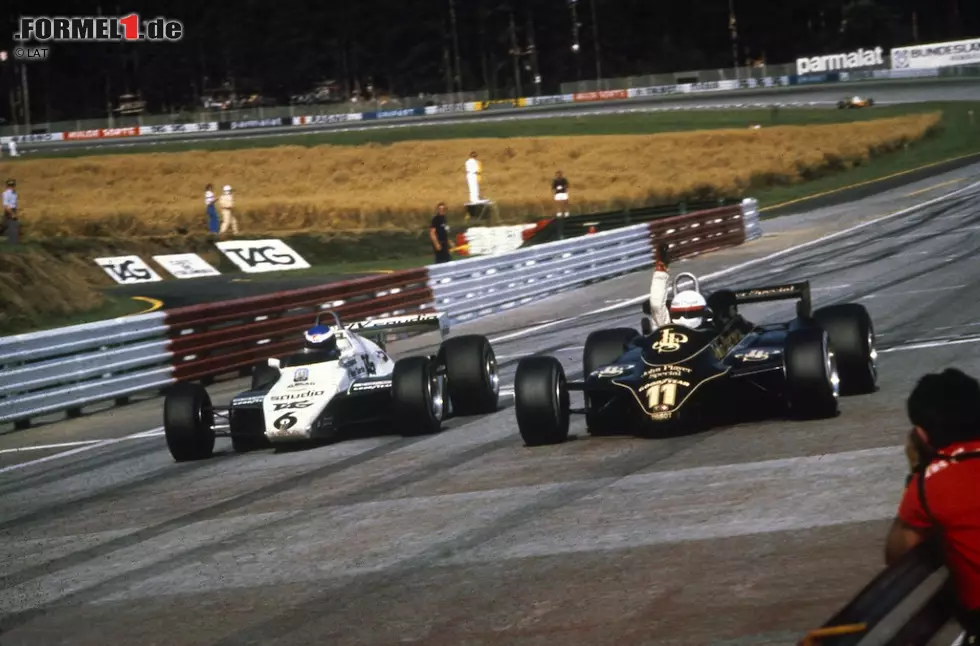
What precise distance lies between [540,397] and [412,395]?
5.71 feet

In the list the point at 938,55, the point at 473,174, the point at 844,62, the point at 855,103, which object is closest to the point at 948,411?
the point at 473,174

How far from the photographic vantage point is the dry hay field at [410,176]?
5256 centimetres

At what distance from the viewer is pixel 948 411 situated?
14.9ft

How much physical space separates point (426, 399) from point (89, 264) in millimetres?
28563

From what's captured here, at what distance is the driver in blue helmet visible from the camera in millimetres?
13828

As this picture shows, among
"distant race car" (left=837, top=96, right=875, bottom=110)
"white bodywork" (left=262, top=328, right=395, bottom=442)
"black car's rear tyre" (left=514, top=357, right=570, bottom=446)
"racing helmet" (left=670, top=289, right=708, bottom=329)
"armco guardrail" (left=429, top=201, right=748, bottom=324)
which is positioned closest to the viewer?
"black car's rear tyre" (left=514, top=357, right=570, bottom=446)

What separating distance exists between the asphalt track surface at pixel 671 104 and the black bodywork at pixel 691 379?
6366 cm

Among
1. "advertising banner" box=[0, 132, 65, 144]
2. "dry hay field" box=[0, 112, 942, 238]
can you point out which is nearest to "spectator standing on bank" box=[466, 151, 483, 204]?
"dry hay field" box=[0, 112, 942, 238]

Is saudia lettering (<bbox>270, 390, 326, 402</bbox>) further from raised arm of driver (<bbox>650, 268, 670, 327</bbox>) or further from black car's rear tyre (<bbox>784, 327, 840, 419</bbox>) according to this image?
black car's rear tyre (<bbox>784, 327, 840, 419</bbox>)

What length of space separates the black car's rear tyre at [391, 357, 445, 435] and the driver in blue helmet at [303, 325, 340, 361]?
2.15ft

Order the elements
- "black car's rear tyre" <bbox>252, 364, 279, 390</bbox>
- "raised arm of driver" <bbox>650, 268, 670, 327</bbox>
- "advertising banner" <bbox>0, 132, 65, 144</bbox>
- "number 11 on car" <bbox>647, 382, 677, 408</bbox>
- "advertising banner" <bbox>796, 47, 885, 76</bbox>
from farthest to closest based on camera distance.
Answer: "advertising banner" <bbox>0, 132, 65, 144</bbox>
"advertising banner" <bbox>796, 47, 885, 76</bbox>
"black car's rear tyre" <bbox>252, 364, 279, 390</bbox>
"raised arm of driver" <bbox>650, 268, 670, 327</bbox>
"number 11 on car" <bbox>647, 382, 677, 408</bbox>

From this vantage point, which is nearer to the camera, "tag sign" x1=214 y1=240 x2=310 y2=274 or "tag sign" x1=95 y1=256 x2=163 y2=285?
"tag sign" x1=95 y1=256 x2=163 y2=285

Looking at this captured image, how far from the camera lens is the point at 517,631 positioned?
271 inches

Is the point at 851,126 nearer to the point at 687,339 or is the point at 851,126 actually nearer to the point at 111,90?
the point at 687,339
